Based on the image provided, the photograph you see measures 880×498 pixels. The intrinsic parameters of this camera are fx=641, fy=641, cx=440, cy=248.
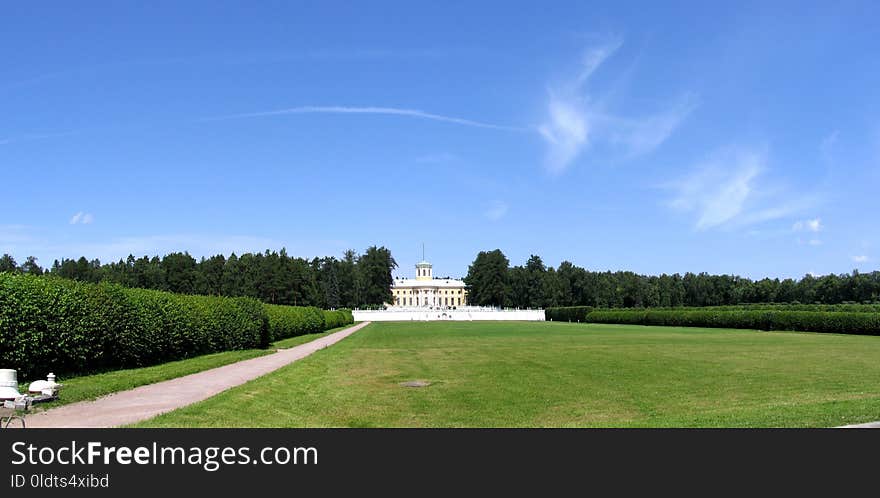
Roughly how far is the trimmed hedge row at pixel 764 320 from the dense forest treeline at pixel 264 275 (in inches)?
2284

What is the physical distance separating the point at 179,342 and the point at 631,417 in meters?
17.2

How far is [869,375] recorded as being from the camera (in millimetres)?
16094

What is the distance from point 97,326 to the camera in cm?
1664

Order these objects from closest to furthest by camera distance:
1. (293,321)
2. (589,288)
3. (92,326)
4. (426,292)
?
(92,326)
(293,321)
(589,288)
(426,292)

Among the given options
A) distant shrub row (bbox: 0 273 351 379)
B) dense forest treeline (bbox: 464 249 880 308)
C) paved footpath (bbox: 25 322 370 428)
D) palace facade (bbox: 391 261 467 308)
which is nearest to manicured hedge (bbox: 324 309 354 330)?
distant shrub row (bbox: 0 273 351 379)

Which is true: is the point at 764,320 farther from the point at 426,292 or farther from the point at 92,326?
the point at 426,292

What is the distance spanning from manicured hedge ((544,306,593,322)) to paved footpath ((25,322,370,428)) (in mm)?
73196

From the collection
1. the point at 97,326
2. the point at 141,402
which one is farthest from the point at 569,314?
the point at 141,402

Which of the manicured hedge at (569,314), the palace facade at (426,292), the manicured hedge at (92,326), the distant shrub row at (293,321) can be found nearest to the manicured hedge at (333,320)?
the distant shrub row at (293,321)

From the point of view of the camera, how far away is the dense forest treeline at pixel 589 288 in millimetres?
128375

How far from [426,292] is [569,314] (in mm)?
87544

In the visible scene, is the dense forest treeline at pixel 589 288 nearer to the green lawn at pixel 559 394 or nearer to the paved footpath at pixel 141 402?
the green lawn at pixel 559 394
